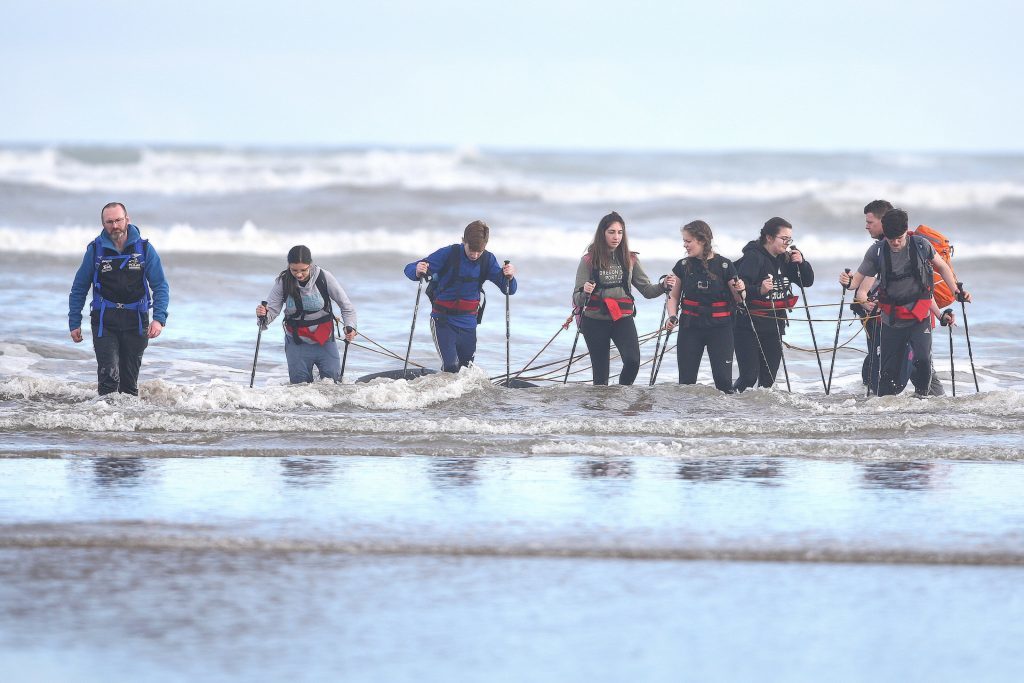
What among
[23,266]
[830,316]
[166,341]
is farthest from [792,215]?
[166,341]

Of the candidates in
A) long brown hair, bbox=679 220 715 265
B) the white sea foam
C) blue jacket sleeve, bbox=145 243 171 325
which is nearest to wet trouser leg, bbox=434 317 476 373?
long brown hair, bbox=679 220 715 265

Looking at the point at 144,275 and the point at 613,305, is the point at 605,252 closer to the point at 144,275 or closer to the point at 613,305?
A: the point at 613,305

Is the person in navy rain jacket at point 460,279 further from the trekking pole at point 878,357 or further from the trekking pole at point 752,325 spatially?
the trekking pole at point 878,357

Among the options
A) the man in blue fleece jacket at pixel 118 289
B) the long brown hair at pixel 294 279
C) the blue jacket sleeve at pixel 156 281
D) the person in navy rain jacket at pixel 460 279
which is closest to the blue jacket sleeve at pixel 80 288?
the man in blue fleece jacket at pixel 118 289

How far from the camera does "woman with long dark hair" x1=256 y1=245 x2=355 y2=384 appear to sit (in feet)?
34.9

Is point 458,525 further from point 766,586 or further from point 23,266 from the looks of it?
point 23,266

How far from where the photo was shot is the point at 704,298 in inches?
427

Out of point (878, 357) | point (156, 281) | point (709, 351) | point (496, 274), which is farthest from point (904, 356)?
point (156, 281)

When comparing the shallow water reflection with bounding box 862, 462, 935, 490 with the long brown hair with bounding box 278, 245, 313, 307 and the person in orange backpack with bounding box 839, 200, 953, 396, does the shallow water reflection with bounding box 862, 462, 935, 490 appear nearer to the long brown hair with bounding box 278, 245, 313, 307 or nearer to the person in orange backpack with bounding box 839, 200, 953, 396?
the person in orange backpack with bounding box 839, 200, 953, 396

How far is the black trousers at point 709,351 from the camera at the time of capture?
11.0 m

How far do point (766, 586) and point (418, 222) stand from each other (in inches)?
1133

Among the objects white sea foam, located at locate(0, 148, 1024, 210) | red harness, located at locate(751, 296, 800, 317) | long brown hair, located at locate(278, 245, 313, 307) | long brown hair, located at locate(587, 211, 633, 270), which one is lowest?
red harness, located at locate(751, 296, 800, 317)

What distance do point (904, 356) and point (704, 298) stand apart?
172 centimetres

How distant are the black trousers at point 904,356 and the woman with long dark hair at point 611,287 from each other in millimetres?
1875
